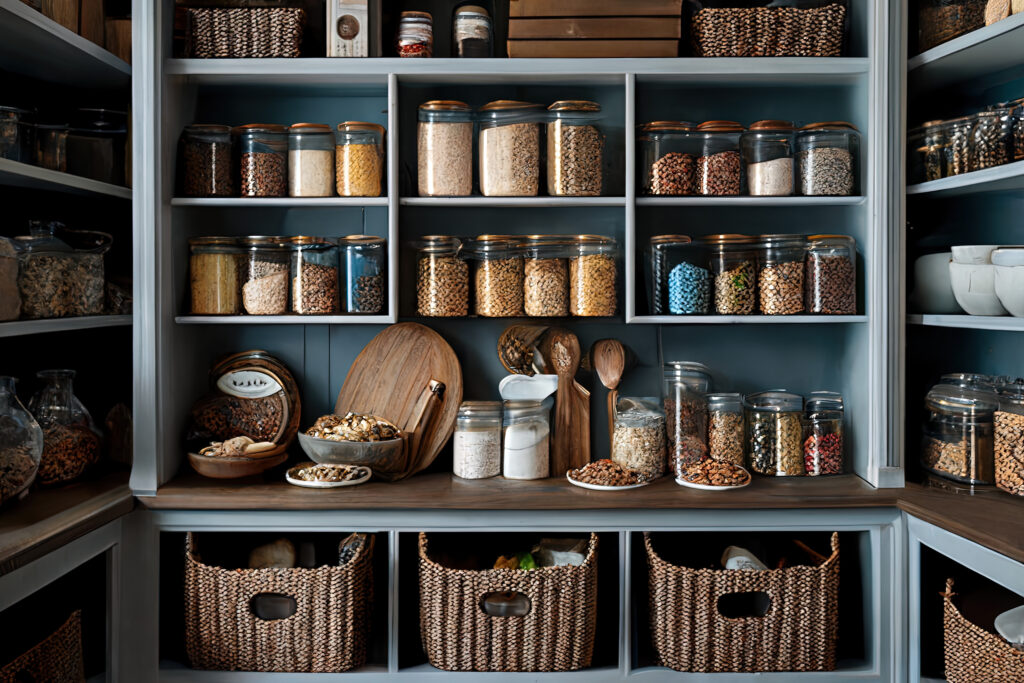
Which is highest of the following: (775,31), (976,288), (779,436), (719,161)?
(775,31)

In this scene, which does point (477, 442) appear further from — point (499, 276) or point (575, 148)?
point (575, 148)

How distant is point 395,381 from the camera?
252 centimetres

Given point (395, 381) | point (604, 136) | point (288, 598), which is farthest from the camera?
point (395, 381)

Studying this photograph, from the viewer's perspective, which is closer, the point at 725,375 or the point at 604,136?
the point at 604,136

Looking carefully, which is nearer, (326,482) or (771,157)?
(326,482)

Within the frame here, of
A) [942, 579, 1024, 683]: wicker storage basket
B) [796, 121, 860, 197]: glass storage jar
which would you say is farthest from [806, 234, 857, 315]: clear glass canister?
[942, 579, 1024, 683]: wicker storage basket

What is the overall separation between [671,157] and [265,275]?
1244mm

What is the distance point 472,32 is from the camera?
234 cm

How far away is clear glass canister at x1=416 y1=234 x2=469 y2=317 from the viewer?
2.33 meters

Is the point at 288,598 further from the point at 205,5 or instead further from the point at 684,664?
the point at 205,5

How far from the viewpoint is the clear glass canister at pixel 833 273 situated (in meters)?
2.31

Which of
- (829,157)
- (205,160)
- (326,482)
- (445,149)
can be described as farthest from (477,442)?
(829,157)

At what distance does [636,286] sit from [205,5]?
1.55 meters

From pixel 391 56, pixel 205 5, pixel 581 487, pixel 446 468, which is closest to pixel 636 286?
pixel 581 487
